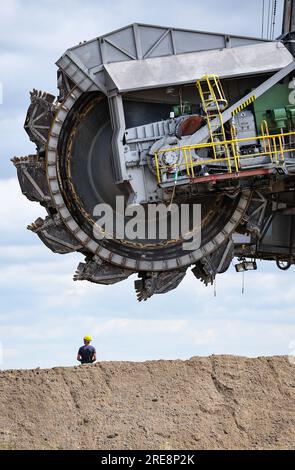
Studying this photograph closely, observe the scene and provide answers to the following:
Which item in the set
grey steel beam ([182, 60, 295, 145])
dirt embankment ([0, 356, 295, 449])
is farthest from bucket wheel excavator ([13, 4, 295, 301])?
dirt embankment ([0, 356, 295, 449])

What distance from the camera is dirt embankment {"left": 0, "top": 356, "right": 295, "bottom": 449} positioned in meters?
15.8

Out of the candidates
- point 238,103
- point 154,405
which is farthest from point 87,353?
point 238,103

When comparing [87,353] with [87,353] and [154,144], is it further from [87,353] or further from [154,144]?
[154,144]

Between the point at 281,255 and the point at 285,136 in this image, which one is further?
the point at 281,255

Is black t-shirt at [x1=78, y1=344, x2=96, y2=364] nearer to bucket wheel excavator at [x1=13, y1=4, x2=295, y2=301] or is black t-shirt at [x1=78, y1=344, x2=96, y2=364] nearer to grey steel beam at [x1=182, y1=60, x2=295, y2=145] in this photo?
bucket wheel excavator at [x1=13, y1=4, x2=295, y2=301]

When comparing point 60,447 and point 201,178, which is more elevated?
point 201,178

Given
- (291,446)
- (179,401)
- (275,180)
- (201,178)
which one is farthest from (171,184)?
(291,446)

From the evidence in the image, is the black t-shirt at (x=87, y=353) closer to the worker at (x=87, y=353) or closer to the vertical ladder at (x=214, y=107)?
the worker at (x=87, y=353)

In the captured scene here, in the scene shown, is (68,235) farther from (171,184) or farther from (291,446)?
(291,446)

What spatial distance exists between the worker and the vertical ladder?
4.04 metres

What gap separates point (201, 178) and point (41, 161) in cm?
303
